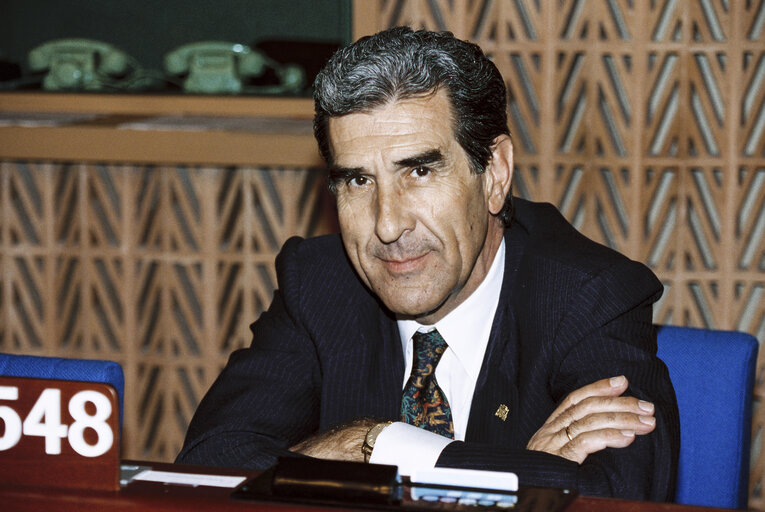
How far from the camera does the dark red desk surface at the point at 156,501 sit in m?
1.03

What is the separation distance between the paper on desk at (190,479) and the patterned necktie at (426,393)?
0.68m

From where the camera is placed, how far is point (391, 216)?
1648 millimetres

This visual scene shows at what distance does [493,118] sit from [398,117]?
202 mm

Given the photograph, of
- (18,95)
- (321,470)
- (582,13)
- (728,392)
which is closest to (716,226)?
(582,13)

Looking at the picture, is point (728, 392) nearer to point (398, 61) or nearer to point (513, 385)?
point (513, 385)

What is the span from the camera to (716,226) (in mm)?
2906

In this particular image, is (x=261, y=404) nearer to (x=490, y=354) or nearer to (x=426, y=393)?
(x=426, y=393)

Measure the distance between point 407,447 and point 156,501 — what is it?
480mm

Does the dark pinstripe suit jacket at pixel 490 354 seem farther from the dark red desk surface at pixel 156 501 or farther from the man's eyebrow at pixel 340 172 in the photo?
the dark red desk surface at pixel 156 501

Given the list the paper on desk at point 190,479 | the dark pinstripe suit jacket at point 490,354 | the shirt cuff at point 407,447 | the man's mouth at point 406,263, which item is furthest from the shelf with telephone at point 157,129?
the paper on desk at point 190,479

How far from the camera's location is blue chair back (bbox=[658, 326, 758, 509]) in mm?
1683

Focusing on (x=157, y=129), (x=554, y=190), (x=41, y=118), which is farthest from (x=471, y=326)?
(x=41, y=118)

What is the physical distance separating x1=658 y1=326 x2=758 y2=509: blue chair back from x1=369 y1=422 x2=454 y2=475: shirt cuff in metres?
0.51

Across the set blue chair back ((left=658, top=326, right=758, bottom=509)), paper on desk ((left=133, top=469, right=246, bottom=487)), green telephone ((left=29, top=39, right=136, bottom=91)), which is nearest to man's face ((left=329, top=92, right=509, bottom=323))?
blue chair back ((left=658, top=326, right=758, bottom=509))
